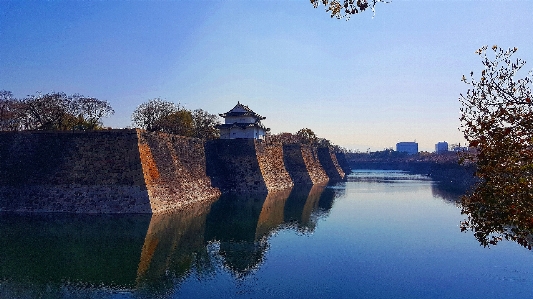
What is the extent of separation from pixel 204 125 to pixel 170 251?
3154cm

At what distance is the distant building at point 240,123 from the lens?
34.8 m

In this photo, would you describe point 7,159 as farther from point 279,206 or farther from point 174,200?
point 279,206

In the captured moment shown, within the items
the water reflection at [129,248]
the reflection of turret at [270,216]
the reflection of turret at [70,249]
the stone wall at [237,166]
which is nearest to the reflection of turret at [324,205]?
the water reflection at [129,248]

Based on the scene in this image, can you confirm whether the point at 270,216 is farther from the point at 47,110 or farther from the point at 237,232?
the point at 47,110

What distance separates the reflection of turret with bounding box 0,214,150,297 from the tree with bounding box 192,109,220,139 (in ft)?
82.8

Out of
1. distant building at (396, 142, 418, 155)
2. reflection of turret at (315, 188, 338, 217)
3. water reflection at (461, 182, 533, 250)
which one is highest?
distant building at (396, 142, 418, 155)

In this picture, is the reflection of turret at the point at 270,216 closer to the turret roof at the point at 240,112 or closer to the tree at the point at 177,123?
the turret roof at the point at 240,112

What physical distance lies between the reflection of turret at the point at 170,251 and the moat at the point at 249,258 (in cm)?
3

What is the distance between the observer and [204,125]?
43938 mm

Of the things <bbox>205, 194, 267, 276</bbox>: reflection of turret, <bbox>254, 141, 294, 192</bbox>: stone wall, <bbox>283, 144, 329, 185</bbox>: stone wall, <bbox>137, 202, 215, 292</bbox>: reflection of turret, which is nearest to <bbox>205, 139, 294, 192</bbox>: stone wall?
<bbox>254, 141, 294, 192</bbox>: stone wall

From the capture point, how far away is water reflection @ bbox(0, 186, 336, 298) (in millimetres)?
10039

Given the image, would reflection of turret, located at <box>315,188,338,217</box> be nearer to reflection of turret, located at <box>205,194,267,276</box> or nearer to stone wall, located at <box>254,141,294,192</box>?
reflection of turret, located at <box>205,194,267,276</box>

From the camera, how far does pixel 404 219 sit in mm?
21047

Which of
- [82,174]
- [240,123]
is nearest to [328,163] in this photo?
[240,123]
